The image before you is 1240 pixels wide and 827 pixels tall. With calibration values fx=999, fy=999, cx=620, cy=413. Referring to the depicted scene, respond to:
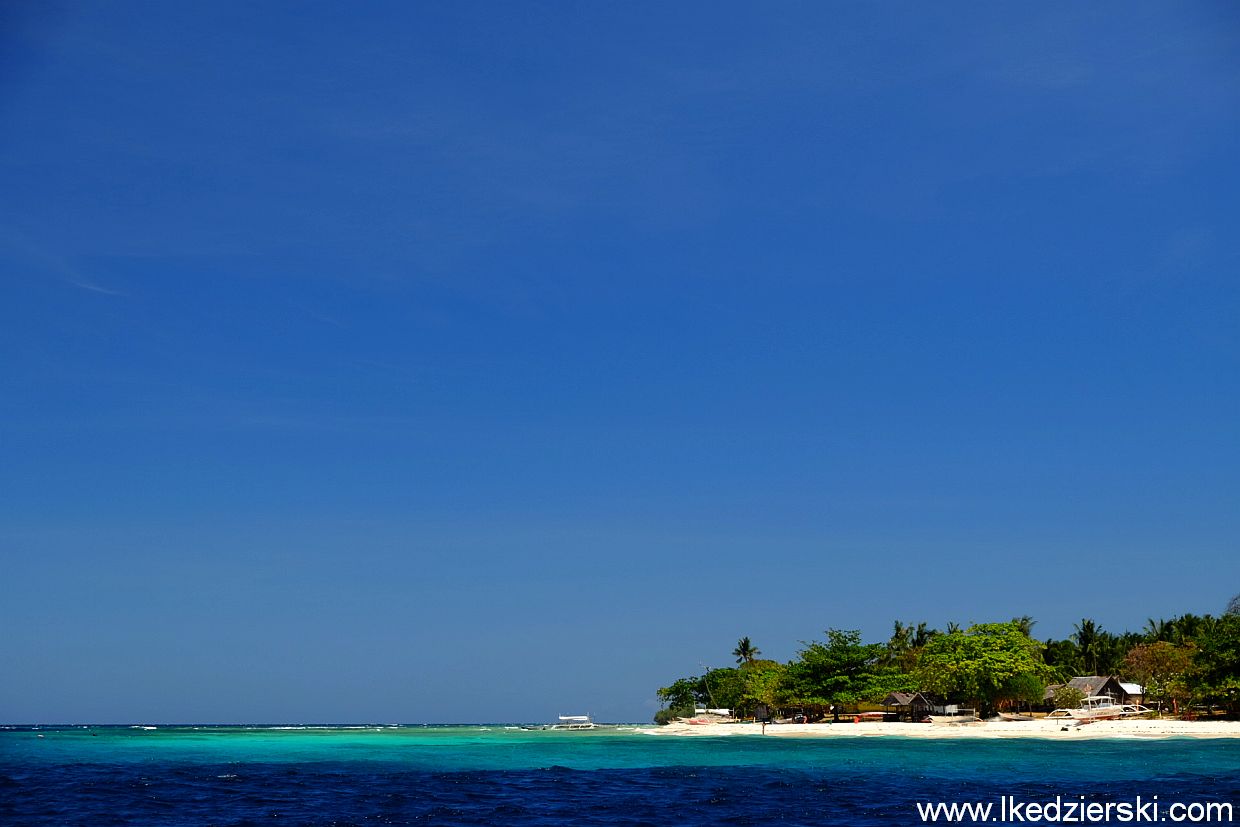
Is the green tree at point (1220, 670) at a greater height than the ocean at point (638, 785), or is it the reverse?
the green tree at point (1220, 670)

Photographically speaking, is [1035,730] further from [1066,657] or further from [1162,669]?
[1066,657]

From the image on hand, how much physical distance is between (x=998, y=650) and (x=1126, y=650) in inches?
2275

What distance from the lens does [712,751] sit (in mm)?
80438

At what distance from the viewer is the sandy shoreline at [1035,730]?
268ft

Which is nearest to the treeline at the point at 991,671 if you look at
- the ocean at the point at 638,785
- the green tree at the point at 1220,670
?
the green tree at the point at 1220,670

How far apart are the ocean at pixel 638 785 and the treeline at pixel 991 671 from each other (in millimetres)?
19678

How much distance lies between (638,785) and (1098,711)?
7670cm

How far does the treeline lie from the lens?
9312 cm

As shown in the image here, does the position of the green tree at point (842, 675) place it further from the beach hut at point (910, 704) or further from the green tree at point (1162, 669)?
the green tree at point (1162, 669)

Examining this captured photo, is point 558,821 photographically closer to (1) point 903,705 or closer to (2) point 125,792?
(2) point 125,792

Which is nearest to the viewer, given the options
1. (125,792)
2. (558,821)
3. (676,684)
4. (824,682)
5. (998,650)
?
(558,821)

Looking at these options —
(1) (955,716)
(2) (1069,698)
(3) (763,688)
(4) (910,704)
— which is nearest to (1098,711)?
(2) (1069,698)

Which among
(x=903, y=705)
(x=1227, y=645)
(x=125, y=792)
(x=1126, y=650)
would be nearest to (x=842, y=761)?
(x=125, y=792)

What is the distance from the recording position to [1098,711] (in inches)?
4208
